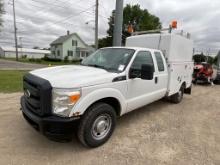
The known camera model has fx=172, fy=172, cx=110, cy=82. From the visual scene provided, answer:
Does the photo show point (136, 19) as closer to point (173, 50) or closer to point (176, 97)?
point (176, 97)

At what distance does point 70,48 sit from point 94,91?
44292mm

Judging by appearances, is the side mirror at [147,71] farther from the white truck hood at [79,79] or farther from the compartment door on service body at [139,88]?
the white truck hood at [79,79]

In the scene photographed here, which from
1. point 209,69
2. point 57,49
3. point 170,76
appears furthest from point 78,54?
point 170,76

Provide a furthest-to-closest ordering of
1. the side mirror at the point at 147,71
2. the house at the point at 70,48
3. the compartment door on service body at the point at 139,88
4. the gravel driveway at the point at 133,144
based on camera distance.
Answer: the house at the point at 70,48, the compartment door on service body at the point at 139,88, the side mirror at the point at 147,71, the gravel driveway at the point at 133,144

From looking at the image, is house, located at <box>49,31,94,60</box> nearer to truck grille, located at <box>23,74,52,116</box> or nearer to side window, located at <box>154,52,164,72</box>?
side window, located at <box>154,52,164,72</box>

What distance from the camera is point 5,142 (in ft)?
11.0

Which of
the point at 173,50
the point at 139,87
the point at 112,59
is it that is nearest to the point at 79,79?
the point at 112,59

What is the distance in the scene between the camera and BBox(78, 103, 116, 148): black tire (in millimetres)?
2984

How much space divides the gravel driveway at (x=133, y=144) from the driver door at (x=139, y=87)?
2.10 feet

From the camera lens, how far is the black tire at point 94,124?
2.98 m

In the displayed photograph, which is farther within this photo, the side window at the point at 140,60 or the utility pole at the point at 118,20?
the utility pole at the point at 118,20

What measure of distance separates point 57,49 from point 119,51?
4557cm

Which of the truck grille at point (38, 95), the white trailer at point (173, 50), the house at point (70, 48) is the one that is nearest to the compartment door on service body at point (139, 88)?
the white trailer at point (173, 50)

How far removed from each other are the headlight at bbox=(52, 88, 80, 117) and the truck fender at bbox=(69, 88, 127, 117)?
9 cm
